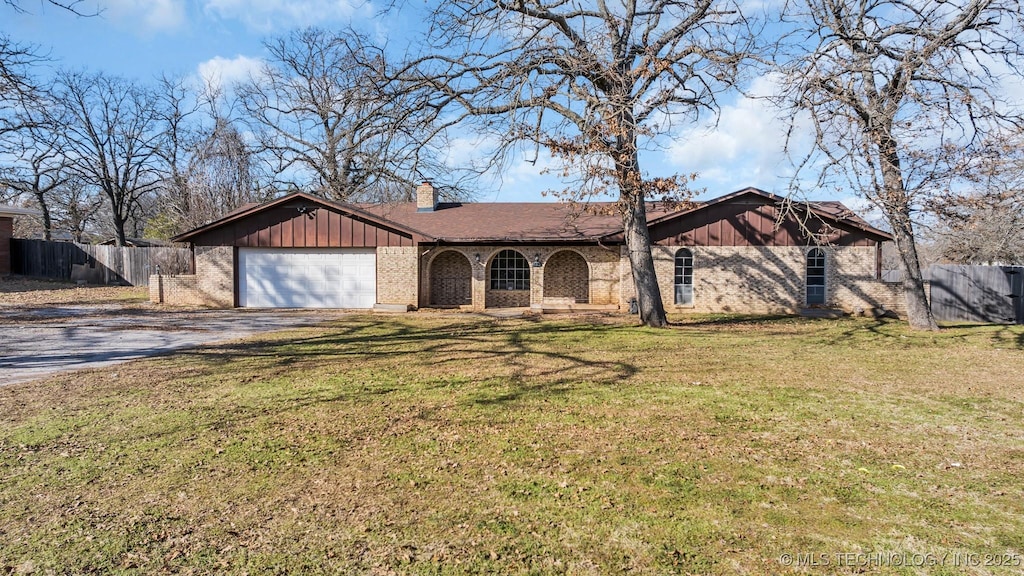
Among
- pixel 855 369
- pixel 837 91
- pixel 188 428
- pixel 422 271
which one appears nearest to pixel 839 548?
pixel 188 428

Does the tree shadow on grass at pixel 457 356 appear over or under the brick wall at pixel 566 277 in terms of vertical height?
under

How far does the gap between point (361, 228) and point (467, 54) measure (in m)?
8.73

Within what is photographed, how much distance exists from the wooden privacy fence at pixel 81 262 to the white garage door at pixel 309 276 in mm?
11713

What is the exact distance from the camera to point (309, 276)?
20375 mm

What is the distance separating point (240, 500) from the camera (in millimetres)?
4176

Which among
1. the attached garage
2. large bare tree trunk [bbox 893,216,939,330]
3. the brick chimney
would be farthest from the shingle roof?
large bare tree trunk [bbox 893,216,939,330]

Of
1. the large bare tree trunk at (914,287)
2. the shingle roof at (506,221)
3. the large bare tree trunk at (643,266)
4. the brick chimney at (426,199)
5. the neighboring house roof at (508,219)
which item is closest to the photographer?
the large bare tree trunk at (643,266)

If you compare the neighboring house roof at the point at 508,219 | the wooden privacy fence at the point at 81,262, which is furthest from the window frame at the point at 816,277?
the wooden privacy fence at the point at 81,262

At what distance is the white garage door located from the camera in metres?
20.3

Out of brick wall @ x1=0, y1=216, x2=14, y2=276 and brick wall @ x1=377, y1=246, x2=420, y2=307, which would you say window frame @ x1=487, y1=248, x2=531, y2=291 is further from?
brick wall @ x1=0, y1=216, x2=14, y2=276

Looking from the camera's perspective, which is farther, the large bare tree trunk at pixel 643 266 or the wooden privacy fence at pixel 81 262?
the wooden privacy fence at pixel 81 262

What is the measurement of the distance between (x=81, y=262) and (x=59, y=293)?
7.03 m

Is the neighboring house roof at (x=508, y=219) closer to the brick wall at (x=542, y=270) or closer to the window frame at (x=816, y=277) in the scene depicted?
the brick wall at (x=542, y=270)

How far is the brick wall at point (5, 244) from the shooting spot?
27.7m
